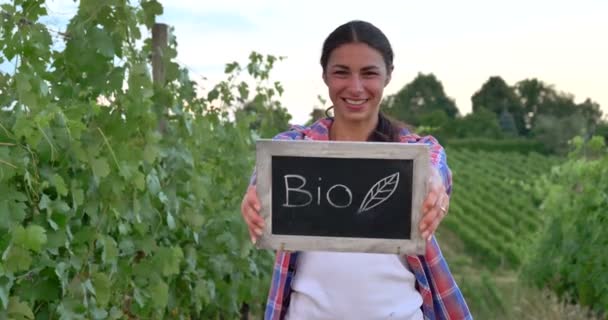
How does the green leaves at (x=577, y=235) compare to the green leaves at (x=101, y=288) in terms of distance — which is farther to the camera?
the green leaves at (x=577, y=235)

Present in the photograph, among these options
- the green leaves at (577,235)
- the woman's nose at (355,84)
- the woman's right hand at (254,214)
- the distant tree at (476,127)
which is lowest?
the distant tree at (476,127)

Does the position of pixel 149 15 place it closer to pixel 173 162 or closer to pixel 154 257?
pixel 173 162

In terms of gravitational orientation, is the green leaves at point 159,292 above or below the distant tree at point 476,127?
above

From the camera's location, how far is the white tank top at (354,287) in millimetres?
2340

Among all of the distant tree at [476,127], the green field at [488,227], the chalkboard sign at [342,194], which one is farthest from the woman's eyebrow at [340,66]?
the distant tree at [476,127]

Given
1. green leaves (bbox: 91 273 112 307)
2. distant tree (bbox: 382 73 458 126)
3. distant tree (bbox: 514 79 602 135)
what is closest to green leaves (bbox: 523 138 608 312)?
green leaves (bbox: 91 273 112 307)

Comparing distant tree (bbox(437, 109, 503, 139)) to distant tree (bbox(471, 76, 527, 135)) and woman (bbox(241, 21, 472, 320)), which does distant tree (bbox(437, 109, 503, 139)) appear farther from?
woman (bbox(241, 21, 472, 320))

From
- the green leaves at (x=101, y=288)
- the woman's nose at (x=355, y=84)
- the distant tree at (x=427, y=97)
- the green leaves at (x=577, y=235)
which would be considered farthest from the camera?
the distant tree at (x=427, y=97)

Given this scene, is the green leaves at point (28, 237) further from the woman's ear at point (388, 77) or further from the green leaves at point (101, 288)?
the woman's ear at point (388, 77)

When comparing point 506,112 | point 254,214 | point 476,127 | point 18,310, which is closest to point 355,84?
point 254,214

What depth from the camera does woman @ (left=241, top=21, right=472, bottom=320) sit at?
234 centimetres

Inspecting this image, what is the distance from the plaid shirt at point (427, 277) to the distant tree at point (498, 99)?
268ft

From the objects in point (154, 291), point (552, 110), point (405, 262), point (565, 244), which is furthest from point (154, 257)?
point (552, 110)

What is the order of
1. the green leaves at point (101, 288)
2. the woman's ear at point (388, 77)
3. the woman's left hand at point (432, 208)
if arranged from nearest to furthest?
1. the woman's left hand at point (432, 208)
2. the woman's ear at point (388, 77)
3. the green leaves at point (101, 288)
